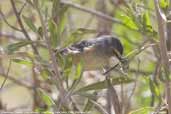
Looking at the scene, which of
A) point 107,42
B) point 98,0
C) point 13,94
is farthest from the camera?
point 13,94

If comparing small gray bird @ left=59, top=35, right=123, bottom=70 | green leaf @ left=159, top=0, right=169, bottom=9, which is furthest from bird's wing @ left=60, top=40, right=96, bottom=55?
green leaf @ left=159, top=0, right=169, bottom=9

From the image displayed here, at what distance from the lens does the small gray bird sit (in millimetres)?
945

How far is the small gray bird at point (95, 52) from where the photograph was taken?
3.10ft

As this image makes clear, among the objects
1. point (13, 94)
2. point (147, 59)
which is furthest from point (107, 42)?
point (13, 94)

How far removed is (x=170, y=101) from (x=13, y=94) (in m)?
1.63

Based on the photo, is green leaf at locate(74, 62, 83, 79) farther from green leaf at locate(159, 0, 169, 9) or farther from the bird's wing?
green leaf at locate(159, 0, 169, 9)

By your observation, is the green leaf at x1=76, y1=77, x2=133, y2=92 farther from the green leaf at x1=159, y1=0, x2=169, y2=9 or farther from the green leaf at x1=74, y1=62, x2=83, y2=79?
the green leaf at x1=159, y1=0, x2=169, y2=9

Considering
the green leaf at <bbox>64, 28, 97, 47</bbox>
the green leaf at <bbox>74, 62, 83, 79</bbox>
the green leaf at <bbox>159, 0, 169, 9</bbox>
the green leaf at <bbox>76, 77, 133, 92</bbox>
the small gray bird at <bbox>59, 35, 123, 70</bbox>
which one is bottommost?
the green leaf at <bbox>76, 77, 133, 92</bbox>

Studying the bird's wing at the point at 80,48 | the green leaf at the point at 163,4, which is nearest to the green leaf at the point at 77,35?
the bird's wing at the point at 80,48

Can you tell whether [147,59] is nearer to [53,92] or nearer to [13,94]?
[53,92]

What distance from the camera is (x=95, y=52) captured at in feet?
3.11

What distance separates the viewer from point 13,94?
2.40 metres

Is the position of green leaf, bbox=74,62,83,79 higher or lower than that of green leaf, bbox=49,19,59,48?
lower

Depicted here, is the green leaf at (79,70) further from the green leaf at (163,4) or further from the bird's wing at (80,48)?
the green leaf at (163,4)
